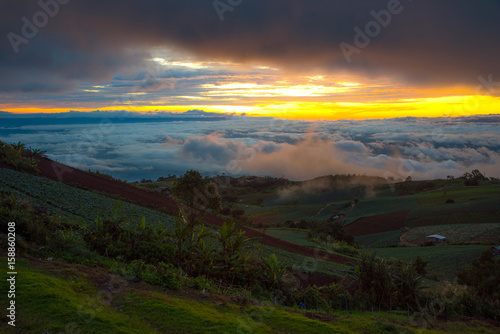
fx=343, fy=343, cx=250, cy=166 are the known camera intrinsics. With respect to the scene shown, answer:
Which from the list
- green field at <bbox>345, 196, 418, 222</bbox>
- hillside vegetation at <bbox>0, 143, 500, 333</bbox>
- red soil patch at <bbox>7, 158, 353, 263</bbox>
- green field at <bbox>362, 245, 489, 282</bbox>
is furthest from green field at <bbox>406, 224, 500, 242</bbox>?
red soil patch at <bbox>7, 158, 353, 263</bbox>

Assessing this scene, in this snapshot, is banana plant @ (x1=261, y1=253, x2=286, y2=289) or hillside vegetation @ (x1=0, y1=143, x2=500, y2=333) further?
banana plant @ (x1=261, y1=253, x2=286, y2=289)

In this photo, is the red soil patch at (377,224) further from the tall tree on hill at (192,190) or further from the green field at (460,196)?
the tall tree on hill at (192,190)

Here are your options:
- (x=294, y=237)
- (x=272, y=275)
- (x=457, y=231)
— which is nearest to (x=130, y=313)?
(x=272, y=275)

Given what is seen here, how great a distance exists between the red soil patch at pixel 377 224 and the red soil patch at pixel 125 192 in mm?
31528

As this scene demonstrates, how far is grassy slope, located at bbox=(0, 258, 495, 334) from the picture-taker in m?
5.71

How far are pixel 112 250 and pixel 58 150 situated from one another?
72638 millimetres

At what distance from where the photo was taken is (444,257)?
3009cm

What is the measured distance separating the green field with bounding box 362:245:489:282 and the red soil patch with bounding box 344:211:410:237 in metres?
Answer: 17.5

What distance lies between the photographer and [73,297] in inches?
253

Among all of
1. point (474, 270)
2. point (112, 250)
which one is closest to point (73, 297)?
point (112, 250)

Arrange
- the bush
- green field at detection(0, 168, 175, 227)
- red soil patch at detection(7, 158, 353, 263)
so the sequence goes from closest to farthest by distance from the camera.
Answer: green field at detection(0, 168, 175, 227) → the bush → red soil patch at detection(7, 158, 353, 263)

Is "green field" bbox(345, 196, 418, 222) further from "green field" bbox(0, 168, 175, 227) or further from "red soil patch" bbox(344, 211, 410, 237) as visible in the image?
"green field" bbox(0, 168, 175, 227)

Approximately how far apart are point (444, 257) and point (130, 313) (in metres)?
31.0

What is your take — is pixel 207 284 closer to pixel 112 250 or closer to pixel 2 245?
pixel 112 250
